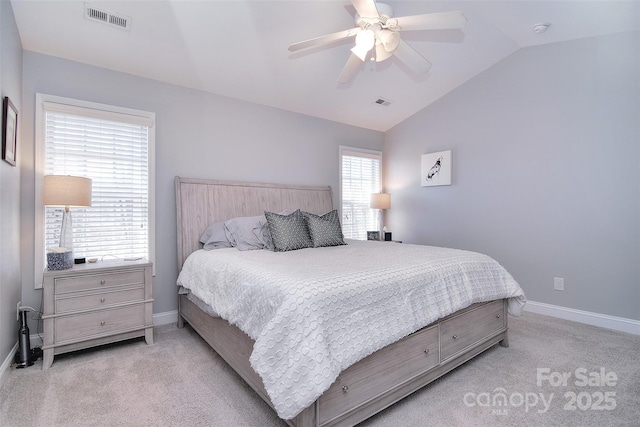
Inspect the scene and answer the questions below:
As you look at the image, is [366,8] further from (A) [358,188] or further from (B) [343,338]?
(A) [358,188]

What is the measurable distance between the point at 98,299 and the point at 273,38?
2.74m

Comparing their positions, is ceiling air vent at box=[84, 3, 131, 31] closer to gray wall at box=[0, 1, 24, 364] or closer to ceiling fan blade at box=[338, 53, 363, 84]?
gray wall at box=[0, 1, 24, 364]

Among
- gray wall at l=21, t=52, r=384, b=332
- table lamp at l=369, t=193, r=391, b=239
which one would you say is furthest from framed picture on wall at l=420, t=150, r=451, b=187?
gray wall at l=21, t=52, r=384, b=332

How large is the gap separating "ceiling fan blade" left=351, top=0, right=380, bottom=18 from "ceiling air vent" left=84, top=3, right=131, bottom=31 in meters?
1.82

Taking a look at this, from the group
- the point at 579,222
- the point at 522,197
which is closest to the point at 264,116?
the point at 522,197

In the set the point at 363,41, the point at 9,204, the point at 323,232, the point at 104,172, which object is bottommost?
the point at 323,232

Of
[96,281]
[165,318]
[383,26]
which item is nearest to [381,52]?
[383,26]

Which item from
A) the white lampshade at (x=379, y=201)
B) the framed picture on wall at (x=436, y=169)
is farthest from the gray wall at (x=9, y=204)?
the framed picture on wall at (x=436, y=169)

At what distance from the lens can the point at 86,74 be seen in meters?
2.80

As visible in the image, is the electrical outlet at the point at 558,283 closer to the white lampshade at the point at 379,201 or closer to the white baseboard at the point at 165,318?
the white lampshade at the point at 379,201

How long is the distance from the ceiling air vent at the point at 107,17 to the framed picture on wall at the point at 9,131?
2.89 ft

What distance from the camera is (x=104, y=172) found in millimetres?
2902

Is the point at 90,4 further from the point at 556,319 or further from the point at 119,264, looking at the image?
the point at 556,319

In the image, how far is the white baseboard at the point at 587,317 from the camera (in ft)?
9.48
